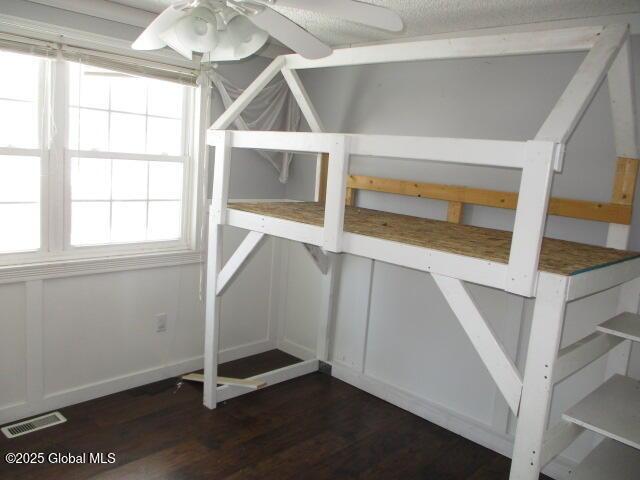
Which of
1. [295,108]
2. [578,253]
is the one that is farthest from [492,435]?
[295,108]

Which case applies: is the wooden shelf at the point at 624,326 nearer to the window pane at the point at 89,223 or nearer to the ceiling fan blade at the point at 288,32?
the ceiling fan blade at the point at 288,32

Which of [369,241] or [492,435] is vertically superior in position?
[369,241]

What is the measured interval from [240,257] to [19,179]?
139 centimetres

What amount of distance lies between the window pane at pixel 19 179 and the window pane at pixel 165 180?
2.50 feet

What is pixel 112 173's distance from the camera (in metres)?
3.56

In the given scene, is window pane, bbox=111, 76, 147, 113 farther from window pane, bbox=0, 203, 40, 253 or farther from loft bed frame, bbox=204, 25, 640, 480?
window pane, bbox=0, 203, 40, 253

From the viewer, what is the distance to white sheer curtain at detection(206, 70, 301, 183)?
12.7 ft

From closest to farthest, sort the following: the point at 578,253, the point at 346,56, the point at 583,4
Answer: the point at 578,253
the point at 583,4
the point at 346,56

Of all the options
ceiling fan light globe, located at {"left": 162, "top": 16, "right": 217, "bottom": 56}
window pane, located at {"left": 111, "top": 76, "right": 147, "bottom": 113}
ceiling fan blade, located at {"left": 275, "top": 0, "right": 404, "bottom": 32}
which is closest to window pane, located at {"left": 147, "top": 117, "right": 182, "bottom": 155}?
window pane, located at {"left": 111, "top": 76, "right": 147, "bottom": 113}

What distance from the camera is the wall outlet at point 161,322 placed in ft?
12.6

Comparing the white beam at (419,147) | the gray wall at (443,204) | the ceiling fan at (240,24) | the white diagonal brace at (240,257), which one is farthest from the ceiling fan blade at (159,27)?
the gray wall at (443,204)

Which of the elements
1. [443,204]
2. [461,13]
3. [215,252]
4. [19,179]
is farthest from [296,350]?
[461,13]

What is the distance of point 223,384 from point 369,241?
6.29 ft

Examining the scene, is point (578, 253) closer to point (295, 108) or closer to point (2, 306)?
point (295, 108)
